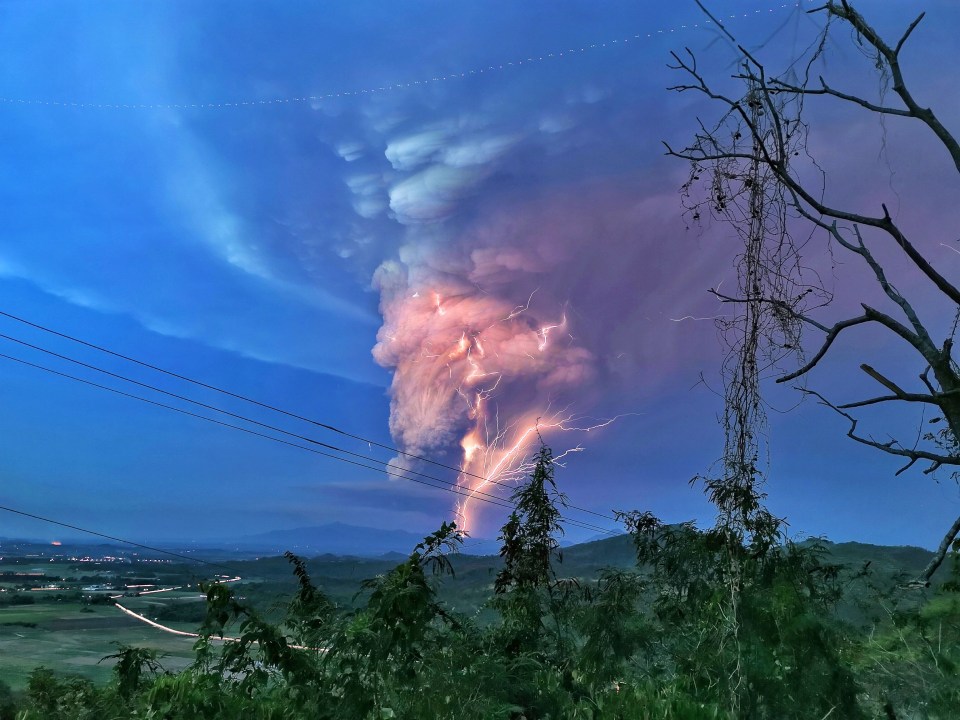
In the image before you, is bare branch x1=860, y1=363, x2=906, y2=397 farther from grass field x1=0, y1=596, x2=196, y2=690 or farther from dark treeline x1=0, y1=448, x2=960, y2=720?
grass field x1=0, y1=596, x2=196, y2=690

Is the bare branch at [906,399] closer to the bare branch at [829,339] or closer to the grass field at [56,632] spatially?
the bare branch at [829,339]

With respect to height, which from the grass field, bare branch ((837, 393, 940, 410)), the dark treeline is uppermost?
bare branch ((837, 393, 940, 410))

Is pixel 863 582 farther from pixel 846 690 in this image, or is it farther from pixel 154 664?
pixel 154 664

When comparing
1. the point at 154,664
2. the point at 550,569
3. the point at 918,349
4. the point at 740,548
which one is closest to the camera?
the point at 918,349

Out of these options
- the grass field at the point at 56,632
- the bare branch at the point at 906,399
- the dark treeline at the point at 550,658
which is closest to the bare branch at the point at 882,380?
the bare branch at the point at 906,399

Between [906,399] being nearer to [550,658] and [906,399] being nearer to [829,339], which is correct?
[829,339]

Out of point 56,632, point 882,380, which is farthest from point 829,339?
point 56,632

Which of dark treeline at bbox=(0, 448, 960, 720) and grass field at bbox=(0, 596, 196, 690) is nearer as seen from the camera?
Result: dark treeline at bbox=(0, 448, 960, 720)

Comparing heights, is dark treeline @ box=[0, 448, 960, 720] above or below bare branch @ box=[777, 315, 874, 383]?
below

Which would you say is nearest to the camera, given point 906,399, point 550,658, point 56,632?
point 906,399

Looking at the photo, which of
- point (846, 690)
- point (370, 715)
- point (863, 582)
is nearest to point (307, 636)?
point (370, 715)

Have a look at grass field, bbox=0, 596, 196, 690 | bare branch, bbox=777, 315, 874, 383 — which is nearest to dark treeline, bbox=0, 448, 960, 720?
A: bare branch, bbox=777, 315, 874, 383
